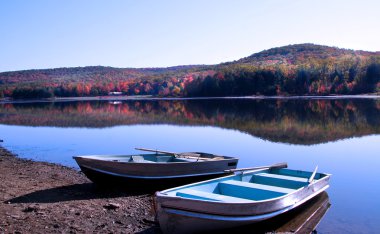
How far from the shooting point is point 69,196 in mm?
13250

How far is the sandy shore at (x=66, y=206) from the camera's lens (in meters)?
10.0

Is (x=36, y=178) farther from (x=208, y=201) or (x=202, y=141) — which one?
(x=202, y=141)

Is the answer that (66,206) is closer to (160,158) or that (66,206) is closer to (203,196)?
(203,196)

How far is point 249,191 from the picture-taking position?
435 inches

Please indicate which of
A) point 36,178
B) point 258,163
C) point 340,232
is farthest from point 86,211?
point 258,163

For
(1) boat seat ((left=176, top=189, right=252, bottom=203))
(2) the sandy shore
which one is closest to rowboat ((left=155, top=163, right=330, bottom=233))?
(1) boat seat ((left=176, top=189, right=252, bottom=203))

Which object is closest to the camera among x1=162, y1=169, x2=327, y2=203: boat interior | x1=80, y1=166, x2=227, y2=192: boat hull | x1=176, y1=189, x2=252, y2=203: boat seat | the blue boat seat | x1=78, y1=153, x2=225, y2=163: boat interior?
x1=176, y1=189, x2=252, y2=203: boat seat

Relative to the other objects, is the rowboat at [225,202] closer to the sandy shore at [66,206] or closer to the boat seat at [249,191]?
the boat seat at [249,191]

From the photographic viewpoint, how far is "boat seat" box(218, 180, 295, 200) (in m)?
10.9

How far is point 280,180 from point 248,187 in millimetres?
1784

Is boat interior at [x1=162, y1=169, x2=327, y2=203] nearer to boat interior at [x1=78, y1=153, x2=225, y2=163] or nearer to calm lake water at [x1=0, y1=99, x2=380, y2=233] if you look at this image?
calm lake water at [x1=0, y1=99, x2=380, y2=233]

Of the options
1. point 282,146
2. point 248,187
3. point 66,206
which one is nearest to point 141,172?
point 66,206

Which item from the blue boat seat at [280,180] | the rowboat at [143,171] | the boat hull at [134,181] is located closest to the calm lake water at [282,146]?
the blue boat seat at [280,180]

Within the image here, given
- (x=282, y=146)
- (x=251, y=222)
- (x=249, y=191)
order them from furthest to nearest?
(x=282, y=146), (x=249, y=191), (x=251, y=222)
